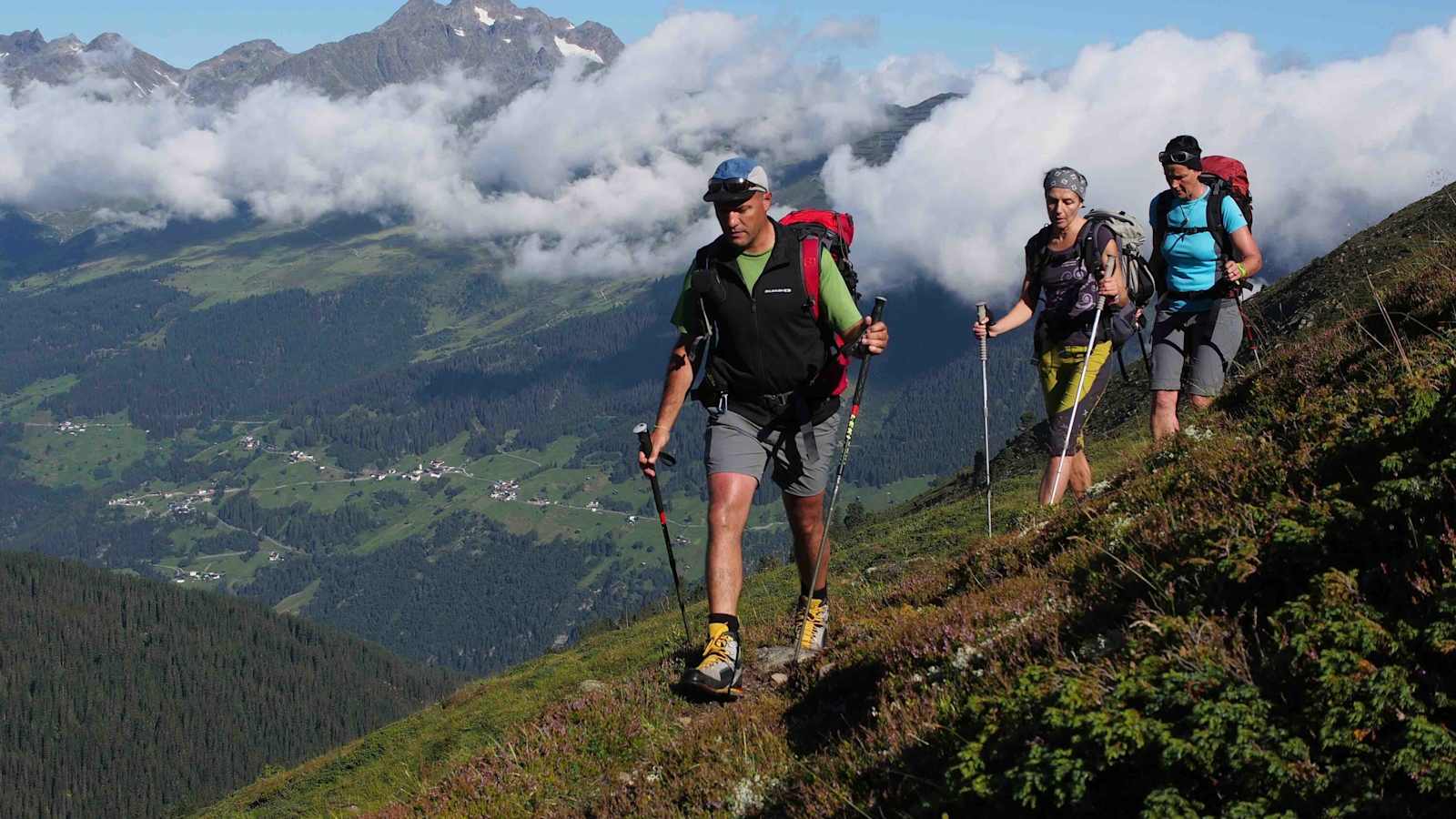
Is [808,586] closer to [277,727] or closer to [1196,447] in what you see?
[1196,447]

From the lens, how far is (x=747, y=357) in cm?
895

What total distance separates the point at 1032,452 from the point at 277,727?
16857 cm

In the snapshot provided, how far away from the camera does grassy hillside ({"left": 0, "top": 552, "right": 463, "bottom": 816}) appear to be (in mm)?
172750

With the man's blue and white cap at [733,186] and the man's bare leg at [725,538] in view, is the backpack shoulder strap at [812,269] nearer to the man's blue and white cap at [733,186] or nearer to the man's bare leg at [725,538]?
the man's blue and white cap at [733,186]

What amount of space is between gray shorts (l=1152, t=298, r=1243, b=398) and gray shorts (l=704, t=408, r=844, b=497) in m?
4.89

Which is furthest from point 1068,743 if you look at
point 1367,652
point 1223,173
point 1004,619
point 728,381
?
point 1223,173

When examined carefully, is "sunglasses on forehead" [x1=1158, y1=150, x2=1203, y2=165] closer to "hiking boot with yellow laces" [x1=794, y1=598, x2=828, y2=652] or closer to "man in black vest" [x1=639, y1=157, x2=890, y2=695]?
"man in black vest" [x1=639, y1=157, x2=890, y2=695]

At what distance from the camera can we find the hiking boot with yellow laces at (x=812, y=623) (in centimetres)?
944

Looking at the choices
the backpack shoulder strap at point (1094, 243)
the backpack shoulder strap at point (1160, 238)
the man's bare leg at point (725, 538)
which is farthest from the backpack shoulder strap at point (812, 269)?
the backpack shoulder strap at point (1160, 238)

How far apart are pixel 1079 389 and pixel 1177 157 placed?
8.96 ft

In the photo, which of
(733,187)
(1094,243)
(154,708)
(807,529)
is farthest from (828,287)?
(154,708)

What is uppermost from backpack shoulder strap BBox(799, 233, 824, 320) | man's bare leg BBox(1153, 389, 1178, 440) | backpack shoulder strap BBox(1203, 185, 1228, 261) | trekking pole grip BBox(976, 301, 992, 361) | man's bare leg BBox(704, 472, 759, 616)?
backpack shoulder strap BBox(799, 233, 824, 320)

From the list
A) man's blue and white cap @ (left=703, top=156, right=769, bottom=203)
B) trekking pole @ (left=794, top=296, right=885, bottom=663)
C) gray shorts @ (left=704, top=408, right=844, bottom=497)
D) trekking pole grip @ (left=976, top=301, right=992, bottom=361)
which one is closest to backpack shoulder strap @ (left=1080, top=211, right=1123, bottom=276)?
trekking pole grip @ (left=976, top=301, right=992, bottom=361)

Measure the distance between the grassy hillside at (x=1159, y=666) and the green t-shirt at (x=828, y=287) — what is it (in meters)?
2.44
